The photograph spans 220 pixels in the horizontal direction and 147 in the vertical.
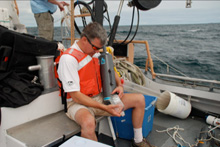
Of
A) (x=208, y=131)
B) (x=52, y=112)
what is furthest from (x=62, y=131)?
(x=208, y=131)

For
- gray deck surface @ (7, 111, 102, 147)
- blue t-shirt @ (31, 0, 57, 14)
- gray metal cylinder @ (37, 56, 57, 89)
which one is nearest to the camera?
gray deck surface @ (7, 111, 102, 147)

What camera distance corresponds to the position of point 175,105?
266 cm

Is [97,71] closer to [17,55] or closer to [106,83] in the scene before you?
[106,83]

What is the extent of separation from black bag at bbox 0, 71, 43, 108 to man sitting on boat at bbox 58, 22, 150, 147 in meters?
0.34

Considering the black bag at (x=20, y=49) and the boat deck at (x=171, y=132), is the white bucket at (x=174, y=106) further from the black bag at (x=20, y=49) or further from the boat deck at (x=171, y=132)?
the black bag at (x=20, y=49)

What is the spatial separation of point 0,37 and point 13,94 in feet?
1.77

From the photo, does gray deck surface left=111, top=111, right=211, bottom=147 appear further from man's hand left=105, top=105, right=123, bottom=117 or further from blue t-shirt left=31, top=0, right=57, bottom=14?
blue t-shirt left=31, top=0, right=57, bottom=14

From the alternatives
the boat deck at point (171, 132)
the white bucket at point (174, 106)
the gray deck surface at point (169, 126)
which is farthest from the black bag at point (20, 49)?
the white bucket at point (174, 106)

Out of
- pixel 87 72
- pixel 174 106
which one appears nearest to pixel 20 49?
pixel 87 72

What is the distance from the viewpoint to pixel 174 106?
105 inches

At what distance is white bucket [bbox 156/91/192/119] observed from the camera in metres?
2.67

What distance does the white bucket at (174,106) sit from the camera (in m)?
2.67

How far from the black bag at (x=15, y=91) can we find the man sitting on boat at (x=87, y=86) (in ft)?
1.11

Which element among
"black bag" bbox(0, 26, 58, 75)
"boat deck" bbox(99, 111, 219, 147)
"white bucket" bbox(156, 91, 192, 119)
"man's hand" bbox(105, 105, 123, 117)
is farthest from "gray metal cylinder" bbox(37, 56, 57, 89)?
"white bucket" bbox(156, 91, 192, 119)
